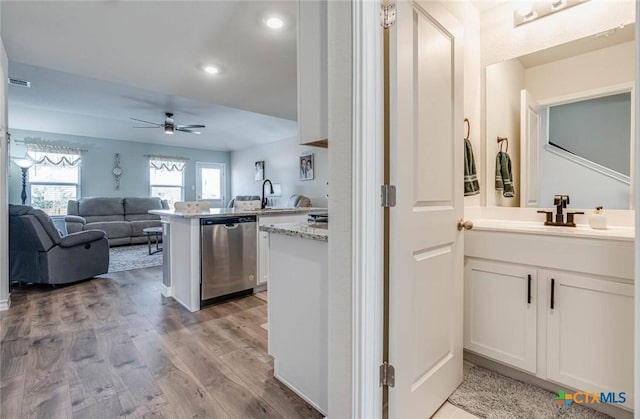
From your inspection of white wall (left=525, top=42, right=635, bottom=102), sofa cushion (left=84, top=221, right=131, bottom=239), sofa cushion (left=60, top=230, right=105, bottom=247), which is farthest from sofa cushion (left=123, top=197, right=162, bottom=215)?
white wall (left=525, top=42, right=635, bottom=102)

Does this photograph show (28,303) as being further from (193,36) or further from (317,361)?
(317,361)

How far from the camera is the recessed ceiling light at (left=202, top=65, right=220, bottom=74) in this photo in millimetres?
2967

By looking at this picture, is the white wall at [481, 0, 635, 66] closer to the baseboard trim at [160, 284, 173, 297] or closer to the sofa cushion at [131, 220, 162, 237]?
the baseboard trim at [160, 284, 173, 297]

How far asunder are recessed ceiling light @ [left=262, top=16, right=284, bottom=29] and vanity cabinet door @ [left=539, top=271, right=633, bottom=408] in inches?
92.0

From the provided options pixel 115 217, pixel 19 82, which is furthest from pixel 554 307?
pixel 115 217

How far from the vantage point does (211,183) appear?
29.5 feet

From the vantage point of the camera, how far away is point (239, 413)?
1.44 meters

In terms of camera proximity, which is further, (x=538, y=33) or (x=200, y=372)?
(x=538, y=33)

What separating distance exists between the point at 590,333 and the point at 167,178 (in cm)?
858

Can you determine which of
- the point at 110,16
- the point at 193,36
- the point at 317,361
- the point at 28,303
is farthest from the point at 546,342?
the point at 28,303

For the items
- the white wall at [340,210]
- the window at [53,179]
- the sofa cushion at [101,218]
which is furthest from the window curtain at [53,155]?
the white wall at [340,210]

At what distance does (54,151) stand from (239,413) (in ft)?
25.0

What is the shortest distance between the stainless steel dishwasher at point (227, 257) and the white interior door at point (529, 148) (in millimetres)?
2438

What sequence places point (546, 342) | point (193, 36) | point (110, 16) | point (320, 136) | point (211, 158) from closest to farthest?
point (320, 136), point (546, 342), point (110, 16), point (193, 36), point (211, 158)
